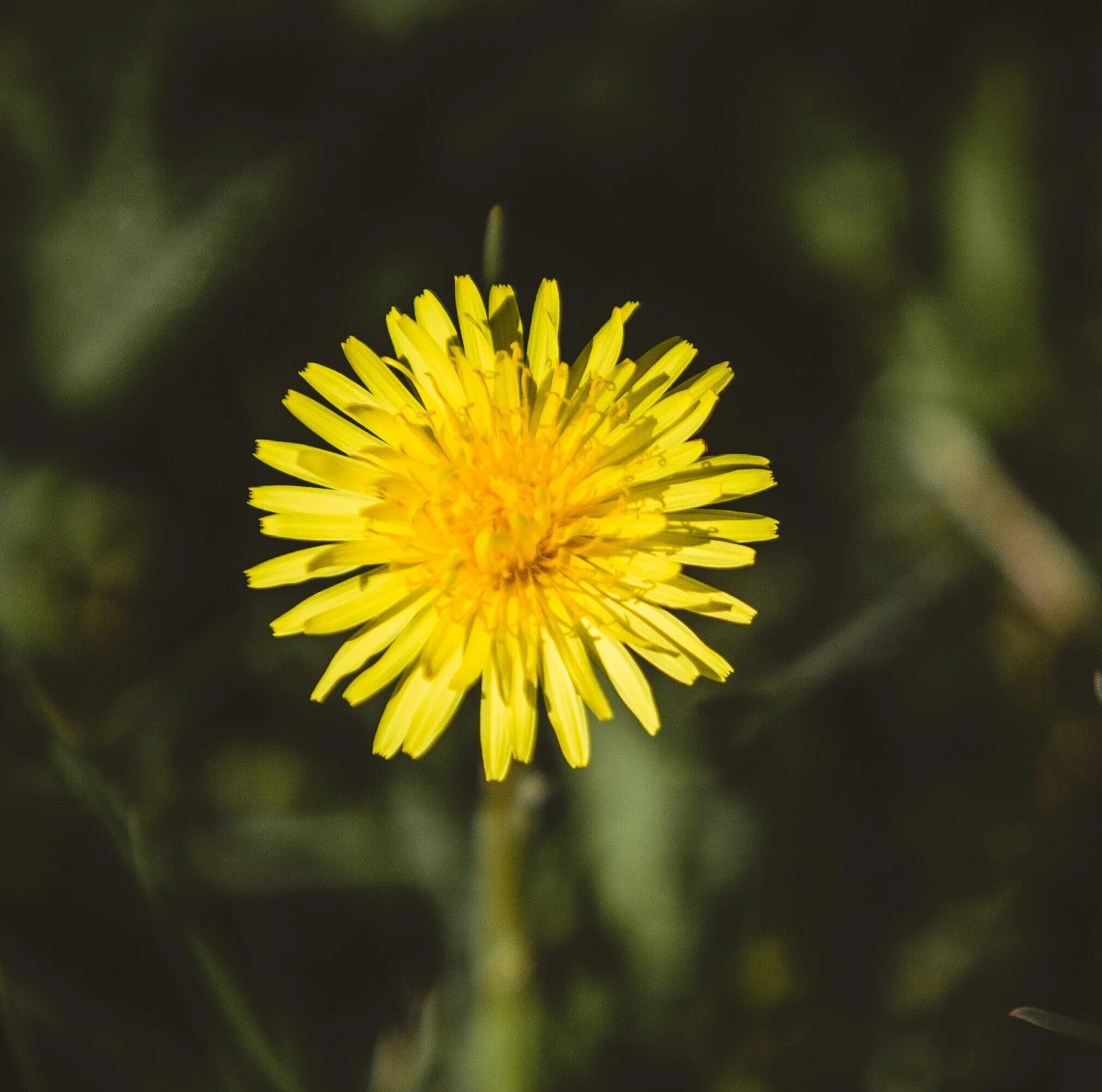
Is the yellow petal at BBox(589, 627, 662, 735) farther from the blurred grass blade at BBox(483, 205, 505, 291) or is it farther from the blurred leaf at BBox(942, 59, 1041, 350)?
the blurred leaf at BBox(942, 59, 1041, 350)

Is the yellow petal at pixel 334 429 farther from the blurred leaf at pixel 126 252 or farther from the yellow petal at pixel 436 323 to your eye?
the blurred leaf at pixel 126 252

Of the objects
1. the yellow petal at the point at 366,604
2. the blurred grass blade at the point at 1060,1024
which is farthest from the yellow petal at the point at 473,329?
the blurred grass blade at the point at 1060,1024

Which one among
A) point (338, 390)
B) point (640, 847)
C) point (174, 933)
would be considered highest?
point (338, 390)

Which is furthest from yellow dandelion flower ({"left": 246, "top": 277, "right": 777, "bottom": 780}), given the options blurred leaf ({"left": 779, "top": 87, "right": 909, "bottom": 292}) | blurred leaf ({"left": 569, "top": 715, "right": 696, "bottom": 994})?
blurred leaf ({"left": 779, "top": 87, "right": 909, "bottom": 292})

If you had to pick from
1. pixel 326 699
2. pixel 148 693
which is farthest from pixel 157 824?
pixel 326 699

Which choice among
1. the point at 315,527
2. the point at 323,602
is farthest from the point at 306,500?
the point at 323,602

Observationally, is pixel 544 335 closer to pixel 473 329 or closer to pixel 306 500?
pixel 473 329

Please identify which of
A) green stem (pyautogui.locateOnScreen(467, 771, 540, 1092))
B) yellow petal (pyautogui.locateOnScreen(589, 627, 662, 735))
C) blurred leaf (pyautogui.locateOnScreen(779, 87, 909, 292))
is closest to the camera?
yellow petal (pyautogui.locateOnScreen(589, 627, 662, 735))
